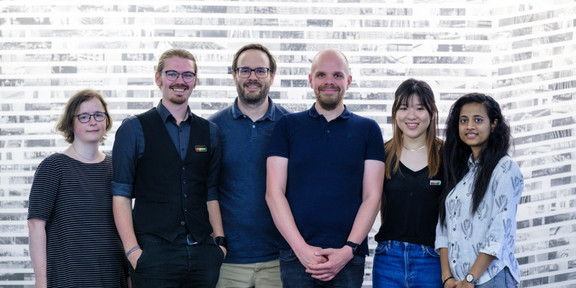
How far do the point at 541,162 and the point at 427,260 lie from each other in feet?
7.17

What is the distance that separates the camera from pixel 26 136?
4320mm

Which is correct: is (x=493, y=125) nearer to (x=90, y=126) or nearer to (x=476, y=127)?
(x=476, y=127)

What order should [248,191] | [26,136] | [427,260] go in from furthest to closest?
[26,136] < [248,191] < [427,260]

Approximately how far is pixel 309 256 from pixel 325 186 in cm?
32

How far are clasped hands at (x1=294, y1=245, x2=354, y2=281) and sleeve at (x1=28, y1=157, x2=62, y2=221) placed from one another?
1127mm

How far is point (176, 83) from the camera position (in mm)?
2934

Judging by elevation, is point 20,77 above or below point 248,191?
above

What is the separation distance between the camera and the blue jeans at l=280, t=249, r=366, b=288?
271 centimetres

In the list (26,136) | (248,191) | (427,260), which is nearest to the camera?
(427,260)

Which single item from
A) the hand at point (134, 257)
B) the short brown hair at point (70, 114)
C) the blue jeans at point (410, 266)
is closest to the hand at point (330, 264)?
the blue jeans at point (410, 266)

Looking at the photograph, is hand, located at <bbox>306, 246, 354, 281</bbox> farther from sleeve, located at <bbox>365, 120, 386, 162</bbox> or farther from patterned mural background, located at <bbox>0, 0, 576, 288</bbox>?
patterned mural background, located at <bbox>0, 0, 576, 288</bbox>

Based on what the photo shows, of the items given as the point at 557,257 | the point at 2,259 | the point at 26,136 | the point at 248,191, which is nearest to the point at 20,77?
the point at 26,136

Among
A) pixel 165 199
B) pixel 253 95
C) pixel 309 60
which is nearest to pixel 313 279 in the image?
pixel 165 199

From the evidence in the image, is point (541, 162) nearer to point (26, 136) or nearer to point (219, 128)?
point (219, 128)
